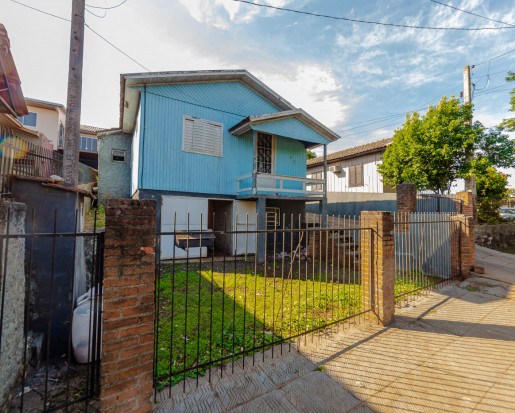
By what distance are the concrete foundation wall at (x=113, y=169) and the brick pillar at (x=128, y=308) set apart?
42.7 feet

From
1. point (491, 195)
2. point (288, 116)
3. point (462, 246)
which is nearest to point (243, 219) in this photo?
point (288, 116)

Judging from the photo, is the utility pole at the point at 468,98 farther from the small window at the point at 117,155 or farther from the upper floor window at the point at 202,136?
the small window at the point at 117,155

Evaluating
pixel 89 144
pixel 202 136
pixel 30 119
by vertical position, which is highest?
pixel 30 119

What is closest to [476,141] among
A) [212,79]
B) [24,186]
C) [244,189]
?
[244,189]

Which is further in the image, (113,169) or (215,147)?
(113,169)

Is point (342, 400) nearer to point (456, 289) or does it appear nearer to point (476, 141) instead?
point (456, 289)

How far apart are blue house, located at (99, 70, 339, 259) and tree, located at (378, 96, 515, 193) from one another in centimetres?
448

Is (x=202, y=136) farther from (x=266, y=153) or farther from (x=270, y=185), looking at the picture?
(x=270, y=185)

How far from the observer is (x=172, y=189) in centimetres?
909

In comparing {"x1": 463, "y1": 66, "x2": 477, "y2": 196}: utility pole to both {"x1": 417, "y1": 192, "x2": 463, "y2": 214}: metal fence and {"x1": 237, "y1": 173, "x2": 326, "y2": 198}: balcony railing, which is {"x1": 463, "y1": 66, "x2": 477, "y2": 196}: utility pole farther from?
{"x1": 237, "y1": 173, "x2": 326, "y2": 198}: balcony railing

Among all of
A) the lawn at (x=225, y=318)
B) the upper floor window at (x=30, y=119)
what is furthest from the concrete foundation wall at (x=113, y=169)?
the upper floor window at (x=30, y=119)

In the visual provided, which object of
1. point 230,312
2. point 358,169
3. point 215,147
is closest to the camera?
point 230,312

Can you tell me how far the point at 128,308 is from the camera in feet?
6.86

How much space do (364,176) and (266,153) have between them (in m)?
8.45
